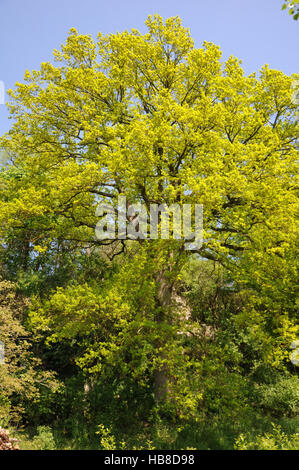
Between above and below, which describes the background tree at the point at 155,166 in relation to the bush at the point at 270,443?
above

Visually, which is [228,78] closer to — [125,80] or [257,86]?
[257,86]

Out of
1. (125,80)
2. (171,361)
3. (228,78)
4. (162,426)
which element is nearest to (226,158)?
(228,78)

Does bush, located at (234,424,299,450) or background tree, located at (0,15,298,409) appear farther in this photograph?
background tree, located at (0,15,298,409)

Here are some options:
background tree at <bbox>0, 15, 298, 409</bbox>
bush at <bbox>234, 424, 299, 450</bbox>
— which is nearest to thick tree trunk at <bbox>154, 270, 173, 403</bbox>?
background tree at <bbox>0, 15, 298, 409</bbox>

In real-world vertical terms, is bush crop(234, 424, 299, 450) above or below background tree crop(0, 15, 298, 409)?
below

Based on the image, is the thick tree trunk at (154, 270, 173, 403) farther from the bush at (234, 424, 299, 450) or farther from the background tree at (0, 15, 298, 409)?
the bush at (234, 424, 299, 450)

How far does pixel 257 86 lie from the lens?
12.6 meters

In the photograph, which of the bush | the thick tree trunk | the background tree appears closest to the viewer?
the bush

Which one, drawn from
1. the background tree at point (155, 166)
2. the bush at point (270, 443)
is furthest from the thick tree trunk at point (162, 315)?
the bush at point (270, 443)

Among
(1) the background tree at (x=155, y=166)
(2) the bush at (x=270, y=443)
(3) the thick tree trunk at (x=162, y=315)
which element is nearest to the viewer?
(2) the bush at (x=270, y=443)

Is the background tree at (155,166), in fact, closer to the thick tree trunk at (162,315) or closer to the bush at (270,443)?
the thick tree trunk at (162,315)

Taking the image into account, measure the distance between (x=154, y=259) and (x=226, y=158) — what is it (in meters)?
3.95

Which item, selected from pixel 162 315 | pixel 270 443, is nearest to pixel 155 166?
pixel 162 315

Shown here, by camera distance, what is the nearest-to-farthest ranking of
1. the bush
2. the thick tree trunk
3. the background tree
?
the bush
the background tree
the thick tree trunk
